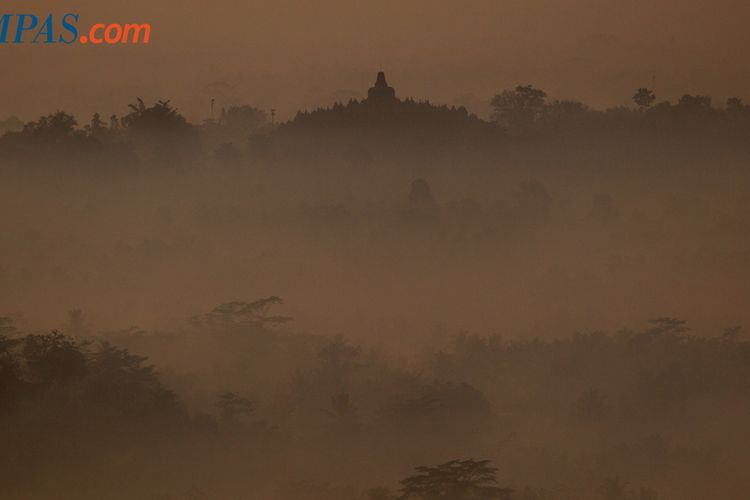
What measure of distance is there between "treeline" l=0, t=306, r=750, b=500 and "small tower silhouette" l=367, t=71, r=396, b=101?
24.0 m

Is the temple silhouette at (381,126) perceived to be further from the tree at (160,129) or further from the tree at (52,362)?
the tree at (52,362)

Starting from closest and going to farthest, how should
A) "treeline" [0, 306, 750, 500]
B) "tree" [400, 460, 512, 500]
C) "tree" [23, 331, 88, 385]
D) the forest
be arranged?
"tree" [400, 460, 512, 500]
"treeline" [0, 306, 750, 500]
the forest
"tree" [23, 331, 88, 385]

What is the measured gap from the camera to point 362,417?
43.7 meters

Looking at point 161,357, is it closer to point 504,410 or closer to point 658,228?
point 504,410

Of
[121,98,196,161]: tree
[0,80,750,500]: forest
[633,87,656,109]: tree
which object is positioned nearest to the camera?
[0,80,750,500]: forest

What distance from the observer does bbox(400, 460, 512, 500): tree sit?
3584 centimetres

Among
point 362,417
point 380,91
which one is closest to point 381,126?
point 380,91

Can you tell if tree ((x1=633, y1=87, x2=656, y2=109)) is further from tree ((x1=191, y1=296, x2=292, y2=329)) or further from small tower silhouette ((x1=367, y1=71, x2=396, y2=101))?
tree ((x1=191, y1=296, x2=292, y2=329))

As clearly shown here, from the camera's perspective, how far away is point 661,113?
78.6 m

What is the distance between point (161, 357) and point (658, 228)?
125 feet

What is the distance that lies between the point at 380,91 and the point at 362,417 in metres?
34.9

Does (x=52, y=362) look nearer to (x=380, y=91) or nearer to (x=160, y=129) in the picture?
(x=160, y=129)

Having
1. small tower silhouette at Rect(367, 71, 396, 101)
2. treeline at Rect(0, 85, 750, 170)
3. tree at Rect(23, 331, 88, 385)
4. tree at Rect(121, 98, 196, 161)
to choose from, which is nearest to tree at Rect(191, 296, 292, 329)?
tree at Rect(23, 331, 88, 385)

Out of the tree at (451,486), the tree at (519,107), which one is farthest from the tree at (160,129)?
the tree at (451,486)
